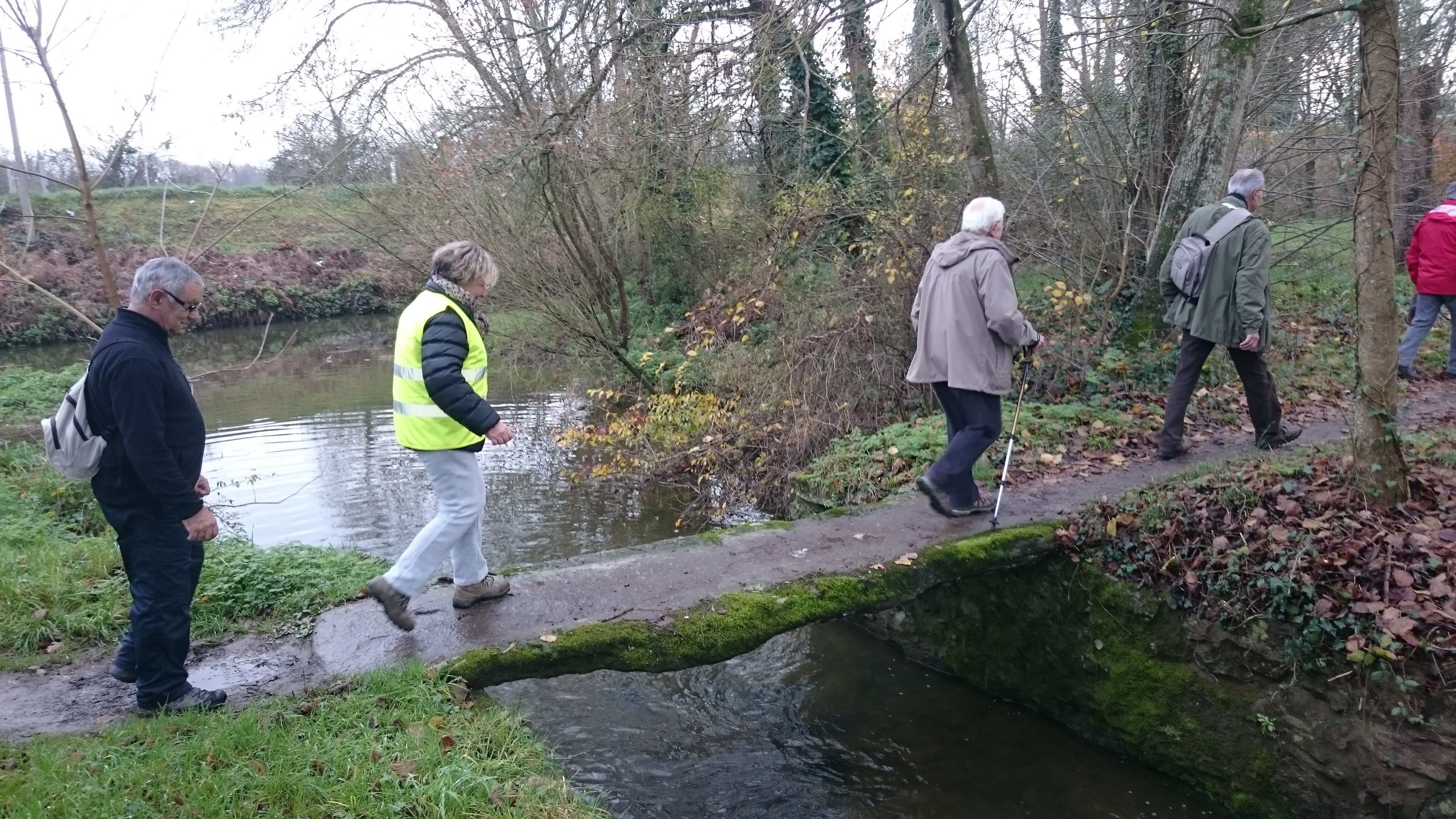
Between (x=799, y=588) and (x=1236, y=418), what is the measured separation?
5.02 metres

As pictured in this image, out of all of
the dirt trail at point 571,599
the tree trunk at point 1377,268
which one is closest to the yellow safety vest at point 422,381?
the dirt trail at point 571,599

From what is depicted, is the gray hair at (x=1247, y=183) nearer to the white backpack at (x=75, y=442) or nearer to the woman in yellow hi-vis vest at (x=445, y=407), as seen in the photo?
the woman in yellow hi-vis vest at (x=445, y=407)

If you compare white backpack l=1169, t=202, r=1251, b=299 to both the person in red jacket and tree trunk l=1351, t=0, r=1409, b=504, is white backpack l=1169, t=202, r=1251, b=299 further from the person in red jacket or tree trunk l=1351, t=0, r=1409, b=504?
the person in red jacket

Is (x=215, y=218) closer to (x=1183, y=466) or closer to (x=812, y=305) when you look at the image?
(x=812, y=305)

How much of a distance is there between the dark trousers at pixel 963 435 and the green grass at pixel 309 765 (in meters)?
3.24

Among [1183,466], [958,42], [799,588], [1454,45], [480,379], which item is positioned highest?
[1454,45]

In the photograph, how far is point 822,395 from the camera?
31.3 ft

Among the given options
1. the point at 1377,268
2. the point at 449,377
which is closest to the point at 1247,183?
the point at 1377,268

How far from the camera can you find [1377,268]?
4.62 meters

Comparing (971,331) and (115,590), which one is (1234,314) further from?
(115,590)

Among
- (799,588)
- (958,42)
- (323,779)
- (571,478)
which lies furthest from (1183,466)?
(571,478)

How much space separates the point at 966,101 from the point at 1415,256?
5.07 meters

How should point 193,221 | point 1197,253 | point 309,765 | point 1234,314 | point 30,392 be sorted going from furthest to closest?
point 193,221, point 30,392, point 1197,253, point 1234,314, point 309,765

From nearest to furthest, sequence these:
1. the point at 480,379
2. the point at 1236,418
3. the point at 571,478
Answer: the point at 480,379 → the point at 1236,418 → the point at 571,478
